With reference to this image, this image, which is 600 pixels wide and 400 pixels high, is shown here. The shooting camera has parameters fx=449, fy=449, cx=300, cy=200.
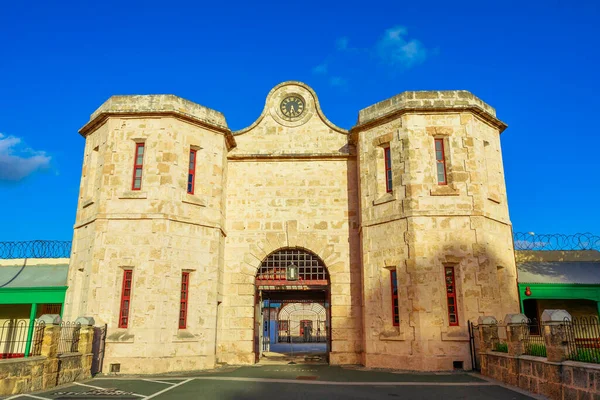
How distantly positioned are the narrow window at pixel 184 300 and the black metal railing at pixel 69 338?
3.15m

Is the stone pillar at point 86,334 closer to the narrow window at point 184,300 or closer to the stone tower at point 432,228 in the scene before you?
the narrow window at point 184,300

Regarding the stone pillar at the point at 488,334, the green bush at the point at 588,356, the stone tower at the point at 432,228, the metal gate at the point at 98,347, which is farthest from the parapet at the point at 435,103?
the metal gate at the point at 98,347

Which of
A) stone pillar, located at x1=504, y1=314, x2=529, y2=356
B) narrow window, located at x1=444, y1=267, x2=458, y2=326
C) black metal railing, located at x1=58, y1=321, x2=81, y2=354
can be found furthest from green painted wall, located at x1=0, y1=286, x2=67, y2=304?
stone pillar, located at x1=504, y1=314, x2=529, y2=356

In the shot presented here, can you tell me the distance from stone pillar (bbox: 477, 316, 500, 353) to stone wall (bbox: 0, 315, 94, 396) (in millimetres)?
11003

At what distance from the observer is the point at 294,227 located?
17.4 metres

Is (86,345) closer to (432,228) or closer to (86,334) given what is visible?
(86,334)

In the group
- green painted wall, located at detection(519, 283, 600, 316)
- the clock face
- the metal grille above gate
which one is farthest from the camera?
the clock face

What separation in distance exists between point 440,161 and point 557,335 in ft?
25.9

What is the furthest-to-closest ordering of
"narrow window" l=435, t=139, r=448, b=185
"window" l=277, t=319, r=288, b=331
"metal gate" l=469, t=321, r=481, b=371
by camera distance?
"window" l=277, t=319, r=288, b=331, "narrow window" l=435, t=139, r=448, b=185, "metal gate" l=469, t=321, r=481, b=371

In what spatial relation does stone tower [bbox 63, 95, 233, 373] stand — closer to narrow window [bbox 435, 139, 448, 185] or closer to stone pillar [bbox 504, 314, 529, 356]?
narrow window [bbox 435, 139, 448, 185]

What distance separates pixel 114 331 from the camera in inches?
546

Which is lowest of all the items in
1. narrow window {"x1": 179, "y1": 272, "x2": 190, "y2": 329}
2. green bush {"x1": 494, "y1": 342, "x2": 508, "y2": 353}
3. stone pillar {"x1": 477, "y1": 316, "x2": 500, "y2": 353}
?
green bush {"x1": 494, "y1": 342, "x2": 508, "y2": 353}

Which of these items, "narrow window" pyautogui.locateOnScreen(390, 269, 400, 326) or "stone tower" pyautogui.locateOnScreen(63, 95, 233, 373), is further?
"narrow window" pyautogui.locateOnScreen(390, 269, 400, 326)

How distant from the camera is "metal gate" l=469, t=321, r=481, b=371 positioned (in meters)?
13.4
